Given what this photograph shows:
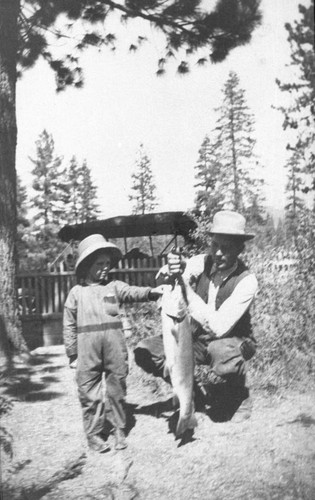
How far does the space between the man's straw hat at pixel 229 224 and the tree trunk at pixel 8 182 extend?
1420mm

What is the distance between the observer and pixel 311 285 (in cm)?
345

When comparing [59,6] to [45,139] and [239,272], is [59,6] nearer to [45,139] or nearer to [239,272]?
[45,139]

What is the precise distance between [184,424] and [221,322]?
0.72 metres

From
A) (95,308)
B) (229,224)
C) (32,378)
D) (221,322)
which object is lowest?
(32,378)

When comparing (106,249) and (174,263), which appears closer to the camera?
(174,263)

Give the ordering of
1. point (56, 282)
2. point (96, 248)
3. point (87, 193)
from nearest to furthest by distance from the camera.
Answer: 1. point (96, 248)
2. point (87, 193)
3. point (56, 282)

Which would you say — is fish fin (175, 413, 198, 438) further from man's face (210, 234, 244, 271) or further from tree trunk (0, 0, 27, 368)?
tree trunk (0, 0, 27, 368)

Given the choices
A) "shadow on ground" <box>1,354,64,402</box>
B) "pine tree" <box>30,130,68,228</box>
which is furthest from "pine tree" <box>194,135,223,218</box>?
"shadow on ground" <box>1,354,64,402</box>

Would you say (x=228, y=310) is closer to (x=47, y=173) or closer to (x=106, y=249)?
(x=106, y=249)

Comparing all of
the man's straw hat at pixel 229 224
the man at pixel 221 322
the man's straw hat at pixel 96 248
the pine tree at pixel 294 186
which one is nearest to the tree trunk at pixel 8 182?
the man's straw hat at pixel 96 248

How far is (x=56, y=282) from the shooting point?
10.5ft

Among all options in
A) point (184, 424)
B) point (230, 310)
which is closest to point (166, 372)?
point (184, 424)

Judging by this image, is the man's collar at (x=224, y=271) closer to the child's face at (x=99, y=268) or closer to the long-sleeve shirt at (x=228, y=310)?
the long-sleeve shirt at (x=228, y=310)

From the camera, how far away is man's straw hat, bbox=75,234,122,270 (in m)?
2.71
